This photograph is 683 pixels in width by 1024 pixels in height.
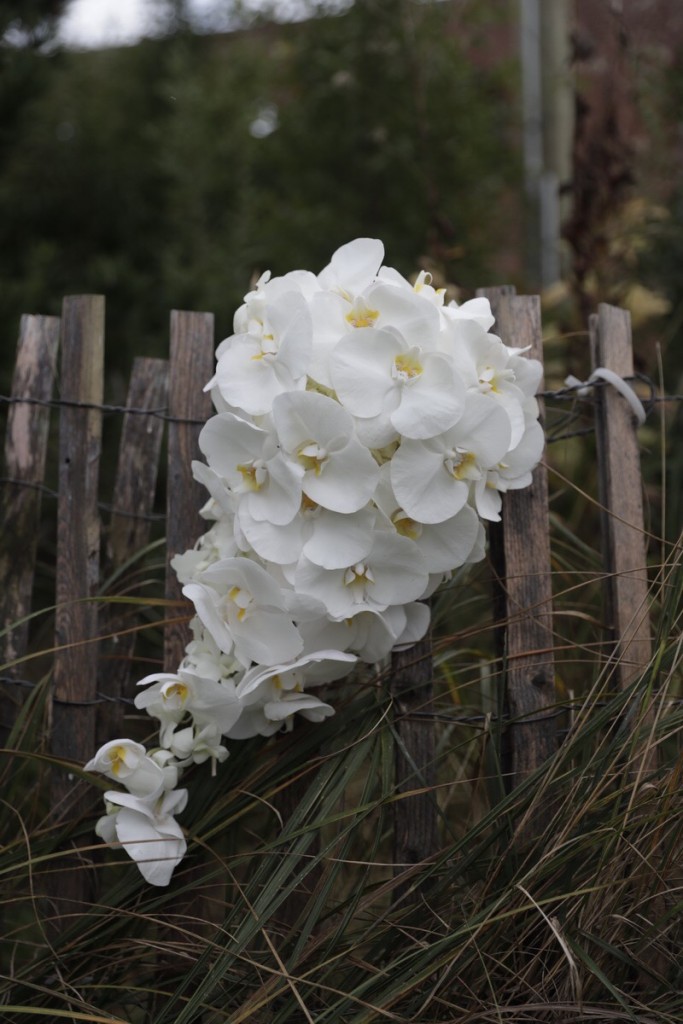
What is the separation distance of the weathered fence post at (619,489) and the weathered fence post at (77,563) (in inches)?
35.6

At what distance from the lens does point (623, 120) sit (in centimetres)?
672

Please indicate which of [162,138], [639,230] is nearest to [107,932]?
[639,230]

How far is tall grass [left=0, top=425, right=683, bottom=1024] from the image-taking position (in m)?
1.22

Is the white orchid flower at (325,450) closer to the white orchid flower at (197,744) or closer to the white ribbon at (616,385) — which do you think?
the white orchid flower at (197,744)

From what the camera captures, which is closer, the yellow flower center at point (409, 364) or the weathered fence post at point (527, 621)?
the yellow flower center at point (409, 364)

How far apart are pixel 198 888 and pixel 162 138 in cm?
378

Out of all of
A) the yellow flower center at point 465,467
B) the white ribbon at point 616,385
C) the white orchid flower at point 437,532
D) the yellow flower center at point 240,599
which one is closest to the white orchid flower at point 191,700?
the yellow flower center at point 240,599

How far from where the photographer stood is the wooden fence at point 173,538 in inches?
60.0

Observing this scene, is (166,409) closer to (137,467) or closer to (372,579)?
(137,467)

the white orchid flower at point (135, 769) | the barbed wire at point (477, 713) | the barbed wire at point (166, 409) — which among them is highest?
the barbed wire at point (166, 409)

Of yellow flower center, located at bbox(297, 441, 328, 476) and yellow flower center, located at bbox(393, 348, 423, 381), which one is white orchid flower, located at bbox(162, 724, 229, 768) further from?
yellow flower center, located at bbox(393, 348, 423, 381)

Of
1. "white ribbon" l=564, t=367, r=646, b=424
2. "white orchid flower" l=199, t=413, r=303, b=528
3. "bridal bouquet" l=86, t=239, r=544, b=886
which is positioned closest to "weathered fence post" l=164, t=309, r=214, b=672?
"bridal bouquet" l=86, t=239, r=544, b=886

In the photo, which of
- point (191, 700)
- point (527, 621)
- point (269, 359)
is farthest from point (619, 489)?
point (191, 700)

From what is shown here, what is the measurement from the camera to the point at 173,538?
1649 millimetres
